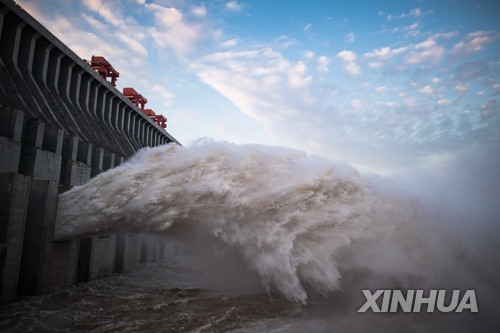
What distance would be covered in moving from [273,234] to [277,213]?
93cm

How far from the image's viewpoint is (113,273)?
22688 mm

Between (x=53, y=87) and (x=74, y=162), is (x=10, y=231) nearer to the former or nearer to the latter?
(x=74, y=162)

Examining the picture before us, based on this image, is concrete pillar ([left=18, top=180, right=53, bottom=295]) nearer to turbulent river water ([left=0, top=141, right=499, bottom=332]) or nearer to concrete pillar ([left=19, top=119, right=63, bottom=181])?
turbulent river water ([left=0, top=141, right=499, bottom=332])

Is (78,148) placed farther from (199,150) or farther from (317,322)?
(317,322)

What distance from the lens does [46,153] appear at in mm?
17406

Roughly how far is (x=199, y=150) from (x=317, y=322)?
355 inches

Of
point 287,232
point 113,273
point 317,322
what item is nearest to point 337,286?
point 317,322

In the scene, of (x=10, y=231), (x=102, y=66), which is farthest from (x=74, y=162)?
(x=102, y=66)

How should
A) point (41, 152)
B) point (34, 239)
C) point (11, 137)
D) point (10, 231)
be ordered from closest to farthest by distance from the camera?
point (10, 231)
point (34, 239)
point (11, 137)
point (41, 152)

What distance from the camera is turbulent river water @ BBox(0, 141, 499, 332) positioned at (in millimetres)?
13508

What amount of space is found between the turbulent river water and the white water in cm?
5

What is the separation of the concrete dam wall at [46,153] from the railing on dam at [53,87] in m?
0.07

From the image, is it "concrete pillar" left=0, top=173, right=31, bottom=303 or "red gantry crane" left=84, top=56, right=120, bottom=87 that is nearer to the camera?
"concrete pillar" left=0, top=173, right=31, bottom=303

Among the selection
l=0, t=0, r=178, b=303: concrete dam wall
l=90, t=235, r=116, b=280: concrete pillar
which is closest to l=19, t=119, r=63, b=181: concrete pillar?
l=0, t=0, r=178, b=303: concrete dam wall
